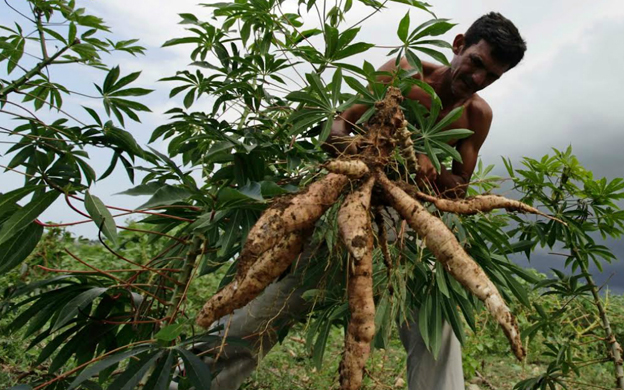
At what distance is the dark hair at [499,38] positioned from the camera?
5.19 ft

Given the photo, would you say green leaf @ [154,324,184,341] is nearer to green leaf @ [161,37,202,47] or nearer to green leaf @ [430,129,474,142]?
green leaf @ [430,129,474,142]

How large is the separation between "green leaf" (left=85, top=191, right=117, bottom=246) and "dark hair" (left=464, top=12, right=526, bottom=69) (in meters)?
1.30

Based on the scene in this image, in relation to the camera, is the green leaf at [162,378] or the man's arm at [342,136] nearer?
the green leaf at [162,378]

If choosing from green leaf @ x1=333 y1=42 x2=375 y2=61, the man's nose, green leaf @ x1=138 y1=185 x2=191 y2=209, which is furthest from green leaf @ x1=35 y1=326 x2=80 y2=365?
the man's nose

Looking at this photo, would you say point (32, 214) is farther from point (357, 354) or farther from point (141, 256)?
point (141, 256)

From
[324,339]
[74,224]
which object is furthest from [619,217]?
[74,224]

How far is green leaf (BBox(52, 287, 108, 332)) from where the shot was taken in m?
1.18

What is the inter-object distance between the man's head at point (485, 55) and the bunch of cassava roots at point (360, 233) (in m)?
0.53

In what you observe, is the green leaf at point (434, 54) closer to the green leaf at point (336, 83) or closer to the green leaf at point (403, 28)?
the green leaf at point (403, 28)

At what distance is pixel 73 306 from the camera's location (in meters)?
1.21

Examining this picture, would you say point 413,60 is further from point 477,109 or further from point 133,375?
point 133,375

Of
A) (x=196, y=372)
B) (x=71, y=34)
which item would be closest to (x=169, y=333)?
(x=196, y=372)

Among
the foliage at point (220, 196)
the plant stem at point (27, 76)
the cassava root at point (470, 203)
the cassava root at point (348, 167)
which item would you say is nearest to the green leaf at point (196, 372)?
the foliage at point (220, 196)

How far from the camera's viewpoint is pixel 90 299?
4.08 feet
